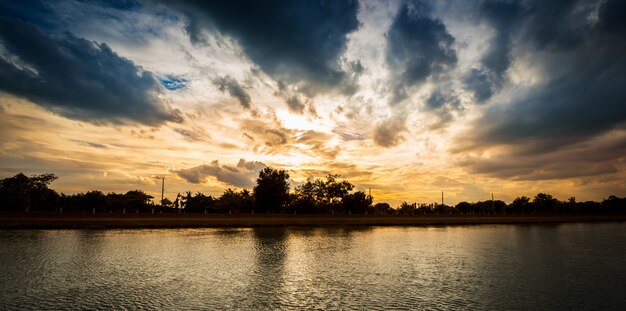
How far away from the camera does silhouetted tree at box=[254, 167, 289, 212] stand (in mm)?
113375

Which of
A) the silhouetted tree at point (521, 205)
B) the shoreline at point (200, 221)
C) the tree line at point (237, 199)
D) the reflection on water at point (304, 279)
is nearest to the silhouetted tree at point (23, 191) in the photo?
the tree line at point (237, 199)

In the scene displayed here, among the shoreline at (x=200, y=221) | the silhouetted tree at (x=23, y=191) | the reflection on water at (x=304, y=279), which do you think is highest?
the silhouetted tree at (x=23, y=191)

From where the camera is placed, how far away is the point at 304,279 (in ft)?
66.9

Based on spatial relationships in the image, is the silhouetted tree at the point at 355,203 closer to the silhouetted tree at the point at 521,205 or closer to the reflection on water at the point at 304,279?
the reflection on water at the point at 304,279

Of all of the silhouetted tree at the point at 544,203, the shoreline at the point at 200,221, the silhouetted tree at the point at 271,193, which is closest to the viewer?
the shoreline at the point at 200,221

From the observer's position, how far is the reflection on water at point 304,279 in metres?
15.4

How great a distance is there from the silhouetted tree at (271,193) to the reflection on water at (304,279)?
80518 mm

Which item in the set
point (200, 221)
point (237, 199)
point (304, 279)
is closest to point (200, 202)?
point (237, 199)

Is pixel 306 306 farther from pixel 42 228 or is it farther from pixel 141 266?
pixel 42 228

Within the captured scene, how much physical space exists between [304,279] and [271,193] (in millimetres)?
94037

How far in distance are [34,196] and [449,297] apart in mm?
106844

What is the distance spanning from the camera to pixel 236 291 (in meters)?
17.3

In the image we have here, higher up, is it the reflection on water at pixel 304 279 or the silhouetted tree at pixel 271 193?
the silhouetted tree at pixel 271 193

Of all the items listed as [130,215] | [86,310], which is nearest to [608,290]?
[86,310]
